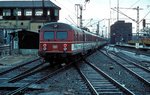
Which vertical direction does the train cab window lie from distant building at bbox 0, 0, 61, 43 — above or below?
below

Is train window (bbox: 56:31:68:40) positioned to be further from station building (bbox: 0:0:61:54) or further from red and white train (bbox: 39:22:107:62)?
station building (bbox: 0:0:61:54)

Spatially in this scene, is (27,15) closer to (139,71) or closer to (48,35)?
(48,35)

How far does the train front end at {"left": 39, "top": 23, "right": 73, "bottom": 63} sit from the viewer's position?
22.0 m

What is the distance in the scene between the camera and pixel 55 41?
22219 millimetres

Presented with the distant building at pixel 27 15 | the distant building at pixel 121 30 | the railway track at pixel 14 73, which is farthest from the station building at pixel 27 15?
the railway track at pixel 14 73

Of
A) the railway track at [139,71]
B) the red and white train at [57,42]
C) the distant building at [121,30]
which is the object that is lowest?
the railway track at [139,71]

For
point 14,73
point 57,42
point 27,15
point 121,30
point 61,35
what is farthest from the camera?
point 121,30

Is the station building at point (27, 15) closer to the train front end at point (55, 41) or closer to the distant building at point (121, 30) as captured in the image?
the distant building at point (121, 30)

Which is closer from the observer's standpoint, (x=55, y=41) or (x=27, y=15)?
(x=55, y=41)

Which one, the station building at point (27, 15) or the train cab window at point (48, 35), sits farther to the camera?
the station building at point (27, 15)

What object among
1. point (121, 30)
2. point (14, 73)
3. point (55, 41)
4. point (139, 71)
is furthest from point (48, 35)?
point (121, 30)

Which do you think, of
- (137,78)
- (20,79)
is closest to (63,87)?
(20,79)

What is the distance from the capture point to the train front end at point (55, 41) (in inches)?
867

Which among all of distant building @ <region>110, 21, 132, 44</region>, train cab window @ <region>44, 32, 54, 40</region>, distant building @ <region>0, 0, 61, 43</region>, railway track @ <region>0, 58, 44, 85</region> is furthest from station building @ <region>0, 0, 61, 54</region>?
railway track @ <region>0, 58, 44, 85</region>
